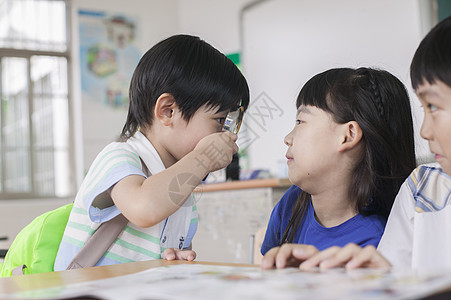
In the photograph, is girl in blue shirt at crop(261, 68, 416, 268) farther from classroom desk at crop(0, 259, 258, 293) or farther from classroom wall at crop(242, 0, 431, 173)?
classroom wall at crop(242, 0, 431, 173)

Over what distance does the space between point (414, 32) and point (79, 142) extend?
3023 mm

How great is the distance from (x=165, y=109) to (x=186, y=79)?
77 millimetres

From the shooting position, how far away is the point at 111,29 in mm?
4824

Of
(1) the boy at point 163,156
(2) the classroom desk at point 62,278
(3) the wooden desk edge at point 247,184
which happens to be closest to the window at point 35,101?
(3) the wooden desk edge at point 247,184

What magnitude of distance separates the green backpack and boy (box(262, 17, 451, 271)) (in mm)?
520

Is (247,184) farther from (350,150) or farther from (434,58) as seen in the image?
(434,58)

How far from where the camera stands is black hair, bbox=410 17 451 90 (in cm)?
62

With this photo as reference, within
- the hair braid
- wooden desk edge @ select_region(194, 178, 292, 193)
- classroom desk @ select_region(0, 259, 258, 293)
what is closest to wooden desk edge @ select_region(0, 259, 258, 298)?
classroom desk @ select_region(0, 259, 258, 293)

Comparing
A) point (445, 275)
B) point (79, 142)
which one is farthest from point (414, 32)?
point (79, 142)

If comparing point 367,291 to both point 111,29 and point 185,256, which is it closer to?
point 185,256

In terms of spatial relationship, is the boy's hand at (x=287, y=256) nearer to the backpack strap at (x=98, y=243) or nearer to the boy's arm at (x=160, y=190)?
the boy's arm at (x=160, y=190)

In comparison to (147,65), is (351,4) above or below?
above

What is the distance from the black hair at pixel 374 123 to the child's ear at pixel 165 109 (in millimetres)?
286

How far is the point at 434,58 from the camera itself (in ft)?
2.09
